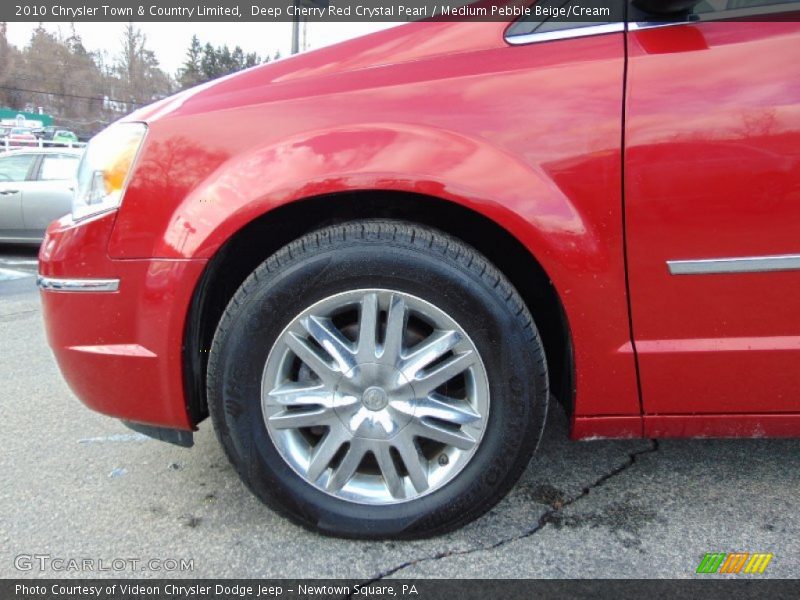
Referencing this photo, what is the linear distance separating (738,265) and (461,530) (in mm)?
1112

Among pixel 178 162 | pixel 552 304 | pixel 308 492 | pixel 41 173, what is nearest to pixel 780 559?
pixel 552 304

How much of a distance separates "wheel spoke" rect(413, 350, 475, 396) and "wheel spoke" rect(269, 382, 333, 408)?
0.27 m

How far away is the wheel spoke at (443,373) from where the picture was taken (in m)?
1.77

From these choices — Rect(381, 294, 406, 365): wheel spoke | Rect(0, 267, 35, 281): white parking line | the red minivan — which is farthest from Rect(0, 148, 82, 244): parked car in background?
Rect(381, 294, 406, 365): wheel spoke

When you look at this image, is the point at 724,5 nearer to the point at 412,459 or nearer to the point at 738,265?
the point at 738,265

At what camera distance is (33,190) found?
28.1 feet

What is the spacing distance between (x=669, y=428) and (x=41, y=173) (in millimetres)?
9333

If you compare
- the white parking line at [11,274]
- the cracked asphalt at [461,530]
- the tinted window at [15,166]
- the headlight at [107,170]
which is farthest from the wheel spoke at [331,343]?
the tinted window at [15,166]

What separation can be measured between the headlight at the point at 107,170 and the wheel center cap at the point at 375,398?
0.92 metres

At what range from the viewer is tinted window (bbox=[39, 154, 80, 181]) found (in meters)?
8.75

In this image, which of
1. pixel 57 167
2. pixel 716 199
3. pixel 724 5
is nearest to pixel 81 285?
pixel 716 199

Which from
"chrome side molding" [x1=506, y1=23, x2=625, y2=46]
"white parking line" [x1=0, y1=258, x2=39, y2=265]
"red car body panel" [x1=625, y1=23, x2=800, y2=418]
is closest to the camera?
"red car body panel" [x1=625, y1=23, x2=800, y2=418]

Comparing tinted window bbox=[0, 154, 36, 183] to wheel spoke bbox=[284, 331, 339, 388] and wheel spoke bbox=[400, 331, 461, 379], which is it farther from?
wheel spoke bbox=[400, 331, 461, 379]

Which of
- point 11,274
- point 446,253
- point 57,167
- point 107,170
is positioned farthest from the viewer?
point 57,167
